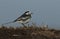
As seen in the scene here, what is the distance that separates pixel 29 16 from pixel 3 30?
239 centimetres

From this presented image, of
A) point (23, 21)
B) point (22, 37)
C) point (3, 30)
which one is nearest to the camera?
point (22, 37)

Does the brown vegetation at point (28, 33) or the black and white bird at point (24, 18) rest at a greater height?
the black and white bird at point (24, 18)

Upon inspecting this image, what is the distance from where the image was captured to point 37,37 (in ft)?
27.2

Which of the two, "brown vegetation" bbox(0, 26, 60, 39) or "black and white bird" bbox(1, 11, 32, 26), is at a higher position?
"black and white bird" bbox(1, 11, 32, 26)

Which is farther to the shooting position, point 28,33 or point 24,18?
point 24,18

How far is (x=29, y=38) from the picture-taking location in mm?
8203

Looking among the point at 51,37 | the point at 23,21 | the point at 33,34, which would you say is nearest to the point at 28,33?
the point at 33,34

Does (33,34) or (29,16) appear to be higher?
(29,16)

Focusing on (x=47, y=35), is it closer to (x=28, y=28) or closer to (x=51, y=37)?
(x=51, y=37)

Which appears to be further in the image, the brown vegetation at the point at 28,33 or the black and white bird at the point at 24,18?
the black and white bird at the point at 24,18

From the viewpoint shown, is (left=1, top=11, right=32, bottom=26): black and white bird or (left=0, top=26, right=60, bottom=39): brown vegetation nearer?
(left=0, top=26, right=60, bottom=39): brown vegetation

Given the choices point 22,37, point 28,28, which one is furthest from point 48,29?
point 22,37

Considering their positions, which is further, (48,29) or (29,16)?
(29,16)

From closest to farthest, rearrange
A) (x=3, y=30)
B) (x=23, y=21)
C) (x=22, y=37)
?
(x=22, y=37) → (x=3, y=30) → (x=23, y=21)
